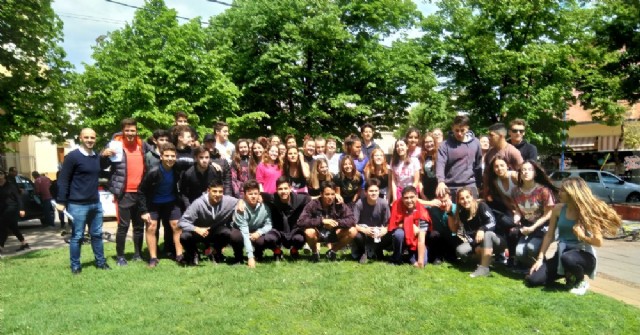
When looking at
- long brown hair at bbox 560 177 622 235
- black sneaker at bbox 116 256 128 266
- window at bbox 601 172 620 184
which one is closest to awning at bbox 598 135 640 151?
window at bbox 601 172 620 184

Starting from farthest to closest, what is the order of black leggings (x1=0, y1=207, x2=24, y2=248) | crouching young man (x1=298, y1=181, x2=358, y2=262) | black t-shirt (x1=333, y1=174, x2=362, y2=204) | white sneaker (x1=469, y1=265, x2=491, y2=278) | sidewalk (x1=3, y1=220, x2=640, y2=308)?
black leggings (x1=0, y1=207, x2=24, y2=248), black t-shirt (x1=333, y1=174, x2=362, y2=204), crouching young man (x1=298, y1=181, x2=358, y2=262), white sneaker (x1=469, y1=265, x2=491, y2=278), sidewalk (x1=3, y1=220, x2=640, y2=308)

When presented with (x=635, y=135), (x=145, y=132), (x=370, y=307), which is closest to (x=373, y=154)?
(x=370, y=307)

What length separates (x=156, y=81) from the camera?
17.4 metres

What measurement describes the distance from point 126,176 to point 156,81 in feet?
39.1

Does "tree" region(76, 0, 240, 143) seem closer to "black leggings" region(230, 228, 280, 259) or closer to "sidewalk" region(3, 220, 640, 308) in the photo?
"sidewalk" region(3, 220, 640, 308)

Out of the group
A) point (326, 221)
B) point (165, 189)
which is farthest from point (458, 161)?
point (165, 189)

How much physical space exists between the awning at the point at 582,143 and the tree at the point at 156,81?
94.2 feet

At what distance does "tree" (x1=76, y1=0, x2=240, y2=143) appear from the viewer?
659 inches

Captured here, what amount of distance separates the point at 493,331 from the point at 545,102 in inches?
653

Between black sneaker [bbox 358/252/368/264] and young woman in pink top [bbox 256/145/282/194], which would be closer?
black sneaker [bbox 358/252/368/264]

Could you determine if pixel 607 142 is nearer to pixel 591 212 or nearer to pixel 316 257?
pixel 591 212

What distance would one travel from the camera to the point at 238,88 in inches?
760

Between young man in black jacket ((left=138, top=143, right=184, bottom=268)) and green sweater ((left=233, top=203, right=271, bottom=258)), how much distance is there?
3.10 feet

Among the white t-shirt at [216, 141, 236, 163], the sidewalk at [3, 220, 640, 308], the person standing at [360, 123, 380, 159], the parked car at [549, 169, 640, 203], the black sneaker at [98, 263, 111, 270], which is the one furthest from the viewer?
the parked car at [549, 169, 640, 203]
